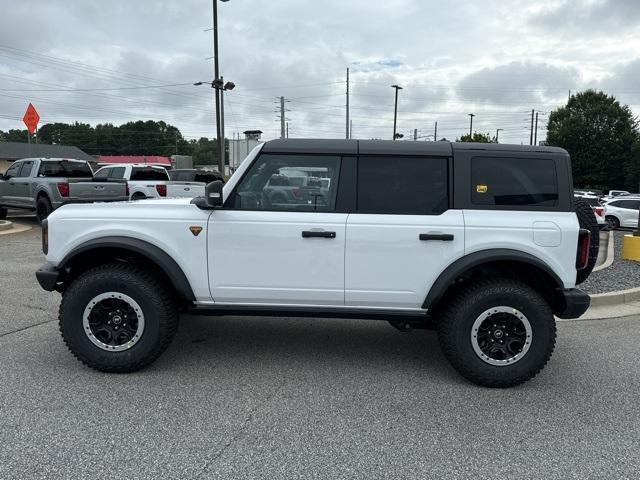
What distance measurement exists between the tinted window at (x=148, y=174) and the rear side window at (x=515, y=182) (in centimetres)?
1376

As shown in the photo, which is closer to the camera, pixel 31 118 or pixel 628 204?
pixel 31 118

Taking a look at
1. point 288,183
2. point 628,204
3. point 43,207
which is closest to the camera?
point 288,183

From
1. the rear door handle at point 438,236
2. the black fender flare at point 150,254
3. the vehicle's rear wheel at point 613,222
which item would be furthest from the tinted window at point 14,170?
the vehicle's rear wheel at point 613,222

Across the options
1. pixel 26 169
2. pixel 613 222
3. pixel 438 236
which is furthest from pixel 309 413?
pixel 613 222

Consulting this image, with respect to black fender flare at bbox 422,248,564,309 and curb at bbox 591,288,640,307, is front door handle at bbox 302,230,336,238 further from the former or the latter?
curb at bbox 591,288,640,307

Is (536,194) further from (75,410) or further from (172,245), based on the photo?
(75,410)

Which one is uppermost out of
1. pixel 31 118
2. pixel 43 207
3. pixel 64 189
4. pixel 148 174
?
pixel 31 118

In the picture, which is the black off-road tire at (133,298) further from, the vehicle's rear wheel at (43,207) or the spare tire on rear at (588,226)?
the vehicle's rear wheel at (43,207)

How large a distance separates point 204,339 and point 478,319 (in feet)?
8.54

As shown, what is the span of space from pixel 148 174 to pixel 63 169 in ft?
9.32

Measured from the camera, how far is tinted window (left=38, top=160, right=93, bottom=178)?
13.3m

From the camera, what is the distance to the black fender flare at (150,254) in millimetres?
3875

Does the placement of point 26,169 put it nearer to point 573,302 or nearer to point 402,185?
point 402,185

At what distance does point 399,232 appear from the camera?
3797mm
